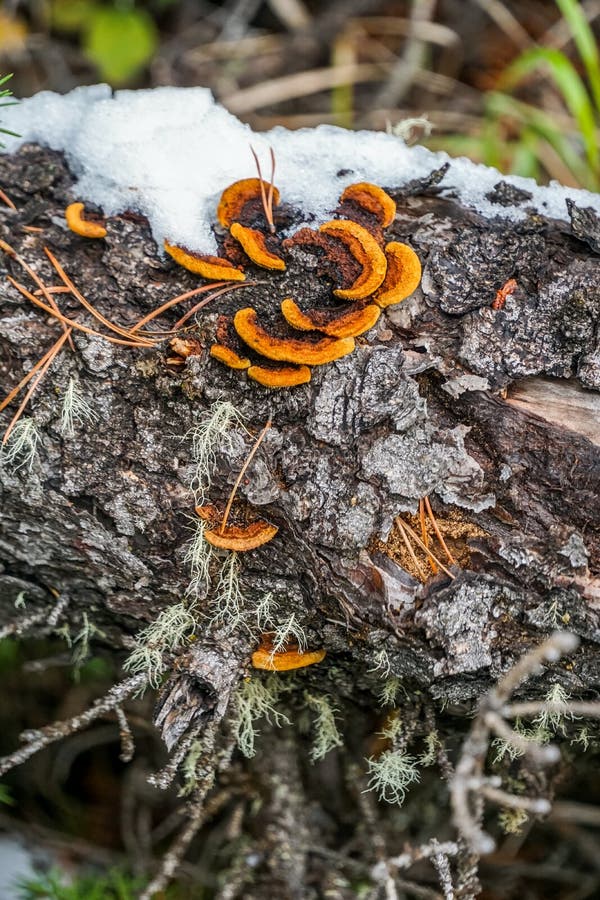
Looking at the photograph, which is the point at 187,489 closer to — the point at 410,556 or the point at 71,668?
the point at 410,556

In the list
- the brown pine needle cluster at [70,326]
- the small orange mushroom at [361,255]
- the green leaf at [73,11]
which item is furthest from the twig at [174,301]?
the green leaf at [73,11]

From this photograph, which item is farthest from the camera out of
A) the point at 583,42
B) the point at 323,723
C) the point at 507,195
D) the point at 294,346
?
the point at 583,42

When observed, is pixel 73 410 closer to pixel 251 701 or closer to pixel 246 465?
pixel 246 465

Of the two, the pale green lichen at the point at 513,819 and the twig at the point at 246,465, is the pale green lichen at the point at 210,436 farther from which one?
the pale green lichen at the point at 513,819

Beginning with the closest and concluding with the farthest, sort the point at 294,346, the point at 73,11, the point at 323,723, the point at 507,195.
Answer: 1. the point at 294,346
2. the point at 507,195
3. the point at 323,723
4. the point at 73,11

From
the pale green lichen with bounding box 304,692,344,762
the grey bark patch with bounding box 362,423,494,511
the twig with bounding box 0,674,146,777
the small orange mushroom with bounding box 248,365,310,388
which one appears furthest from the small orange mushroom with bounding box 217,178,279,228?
the pale green lichen with bounding box 304,692,344,762

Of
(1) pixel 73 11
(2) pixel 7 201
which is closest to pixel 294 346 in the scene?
(2) pixel 7 201

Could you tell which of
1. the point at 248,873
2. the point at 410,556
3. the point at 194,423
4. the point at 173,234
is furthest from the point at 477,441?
the point at 248,873
